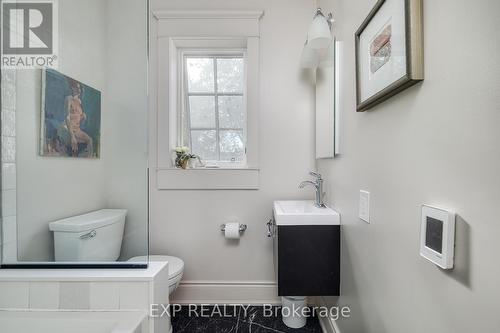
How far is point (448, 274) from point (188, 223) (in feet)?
5.45

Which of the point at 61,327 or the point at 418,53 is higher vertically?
the point at 418,53

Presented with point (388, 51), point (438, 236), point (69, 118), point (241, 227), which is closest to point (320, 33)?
point (388, 51)

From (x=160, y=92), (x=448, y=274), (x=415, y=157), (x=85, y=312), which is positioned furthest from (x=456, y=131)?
(x=160, y=92)

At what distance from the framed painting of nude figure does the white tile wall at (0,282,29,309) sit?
0.68 m

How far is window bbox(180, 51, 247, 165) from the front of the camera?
2059 mm

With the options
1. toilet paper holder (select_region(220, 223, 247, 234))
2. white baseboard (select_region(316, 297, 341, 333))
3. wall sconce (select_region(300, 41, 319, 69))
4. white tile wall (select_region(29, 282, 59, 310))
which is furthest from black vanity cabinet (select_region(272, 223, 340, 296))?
wall sconce (select_region(300, 41, 319, 69))

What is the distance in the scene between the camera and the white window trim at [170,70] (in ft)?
6.07

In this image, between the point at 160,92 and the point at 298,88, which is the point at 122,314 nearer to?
the point at 160,92

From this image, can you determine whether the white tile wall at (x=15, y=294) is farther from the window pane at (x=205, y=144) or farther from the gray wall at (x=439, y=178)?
the gray wall at (x=439, y=178)

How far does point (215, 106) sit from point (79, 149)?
107 cm

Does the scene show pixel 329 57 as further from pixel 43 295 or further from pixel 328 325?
pixel 43 295

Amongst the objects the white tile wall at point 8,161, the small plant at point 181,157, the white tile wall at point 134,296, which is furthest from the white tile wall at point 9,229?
the small plant at point 181,157

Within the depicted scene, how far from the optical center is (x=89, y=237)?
136 cm

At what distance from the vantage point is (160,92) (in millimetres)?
1890
